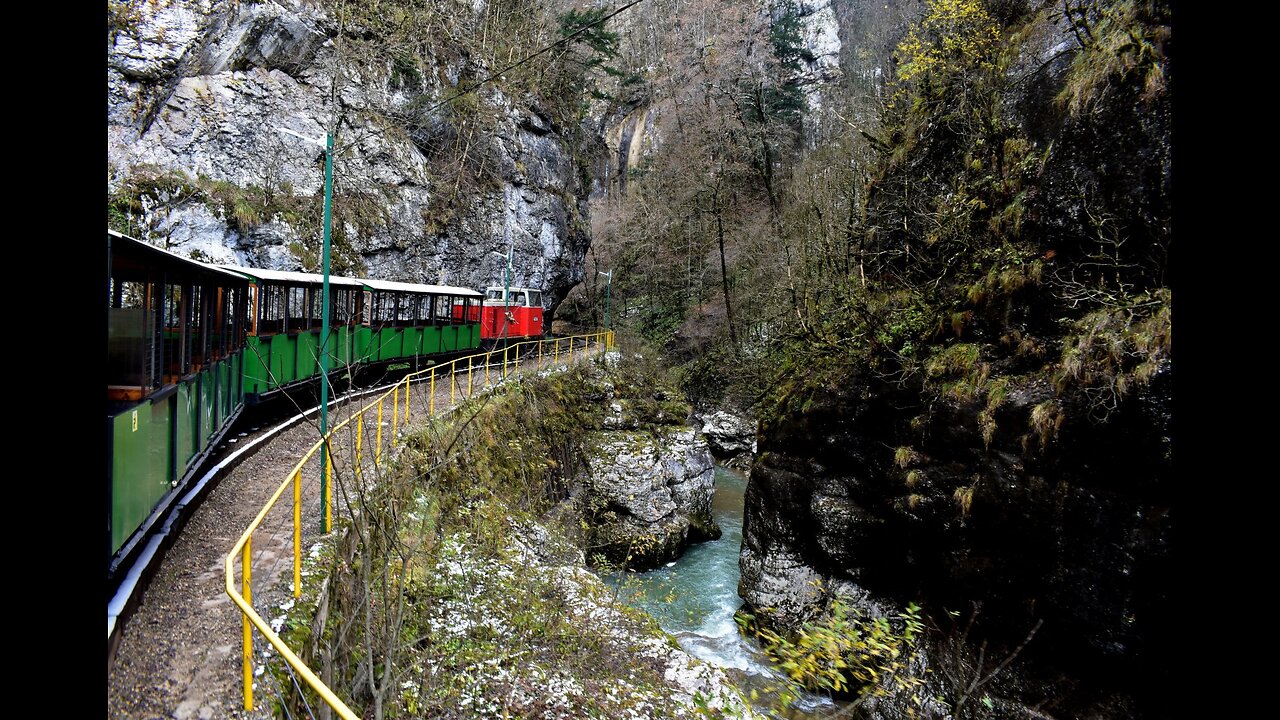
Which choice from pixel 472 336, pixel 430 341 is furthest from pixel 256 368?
pixel 472 336

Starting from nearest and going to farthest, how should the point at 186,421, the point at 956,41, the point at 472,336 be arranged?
the point at 186,421, the point at 956,41, the point at 472,336

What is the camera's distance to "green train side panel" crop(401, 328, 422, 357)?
805 inches

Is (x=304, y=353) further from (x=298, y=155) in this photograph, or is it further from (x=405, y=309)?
(x=298, y=155)

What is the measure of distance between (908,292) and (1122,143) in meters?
3.97

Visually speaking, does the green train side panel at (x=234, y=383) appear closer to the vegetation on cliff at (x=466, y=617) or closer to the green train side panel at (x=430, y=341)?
the vegetation on cliff at (x=466, y=617)

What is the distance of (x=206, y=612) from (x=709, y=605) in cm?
1029

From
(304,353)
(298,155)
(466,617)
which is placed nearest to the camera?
(466,617)

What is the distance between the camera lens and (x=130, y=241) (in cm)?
585

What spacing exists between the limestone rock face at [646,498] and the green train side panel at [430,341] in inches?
290

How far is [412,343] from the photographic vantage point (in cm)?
2092

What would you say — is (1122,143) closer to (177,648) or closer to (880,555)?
(880,555)

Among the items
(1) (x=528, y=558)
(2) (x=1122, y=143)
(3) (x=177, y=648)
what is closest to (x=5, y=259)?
(3) (x=177, y=648)

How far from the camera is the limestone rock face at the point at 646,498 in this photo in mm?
16719

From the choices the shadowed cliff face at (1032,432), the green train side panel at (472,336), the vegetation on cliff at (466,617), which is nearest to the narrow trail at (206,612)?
the vegetation on cliff at (466,617)
